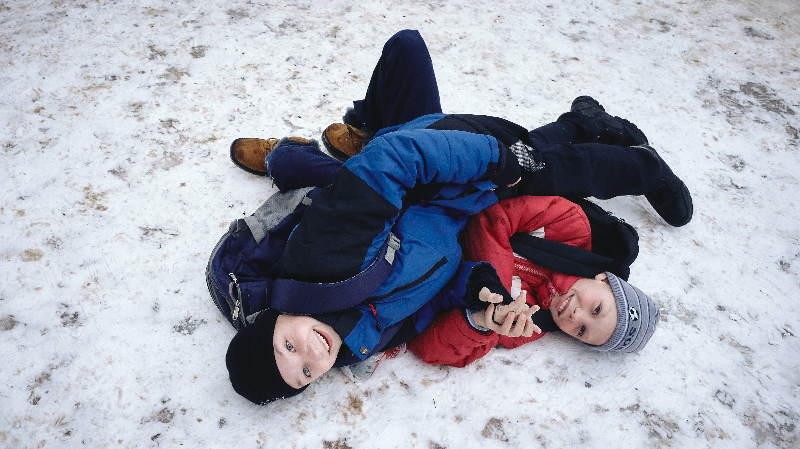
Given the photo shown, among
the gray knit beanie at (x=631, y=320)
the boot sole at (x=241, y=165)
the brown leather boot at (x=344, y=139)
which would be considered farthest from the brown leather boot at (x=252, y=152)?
the gray knit beanie at (x=631, y=320)

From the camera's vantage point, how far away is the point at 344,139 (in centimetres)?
213

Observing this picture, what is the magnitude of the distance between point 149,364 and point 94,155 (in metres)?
1.06

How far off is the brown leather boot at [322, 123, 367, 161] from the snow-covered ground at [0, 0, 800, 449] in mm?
207

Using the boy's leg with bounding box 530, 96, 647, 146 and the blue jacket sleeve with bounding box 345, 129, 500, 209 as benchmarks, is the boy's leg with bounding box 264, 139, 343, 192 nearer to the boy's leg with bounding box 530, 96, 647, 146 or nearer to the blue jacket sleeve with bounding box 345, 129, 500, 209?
the blue jacket sleeve with bounding box 345, 129, 500, 209

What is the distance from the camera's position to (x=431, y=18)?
2.88 meters

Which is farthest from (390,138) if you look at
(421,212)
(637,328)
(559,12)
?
(559,12)

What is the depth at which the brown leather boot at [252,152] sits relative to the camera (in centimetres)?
204

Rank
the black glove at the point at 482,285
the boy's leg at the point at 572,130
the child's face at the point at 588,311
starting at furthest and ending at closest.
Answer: the boy's leg at the point at 572,130 < the child's face at the point at 588,311 < the black glove at the point at 482,285

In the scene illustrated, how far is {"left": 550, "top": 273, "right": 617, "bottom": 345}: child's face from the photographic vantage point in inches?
64.6

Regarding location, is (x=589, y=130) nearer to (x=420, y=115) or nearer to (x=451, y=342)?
(x=420, y=115)

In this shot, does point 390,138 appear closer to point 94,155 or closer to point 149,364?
point 149,364

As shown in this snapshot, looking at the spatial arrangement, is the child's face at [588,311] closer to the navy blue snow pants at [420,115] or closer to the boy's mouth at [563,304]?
the boy's mouth at [563,304]

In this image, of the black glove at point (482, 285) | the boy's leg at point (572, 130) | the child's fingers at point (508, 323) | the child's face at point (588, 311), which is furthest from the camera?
the boy's leg at point (572, 130)

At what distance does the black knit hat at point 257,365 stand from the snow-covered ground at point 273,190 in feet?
0.67
